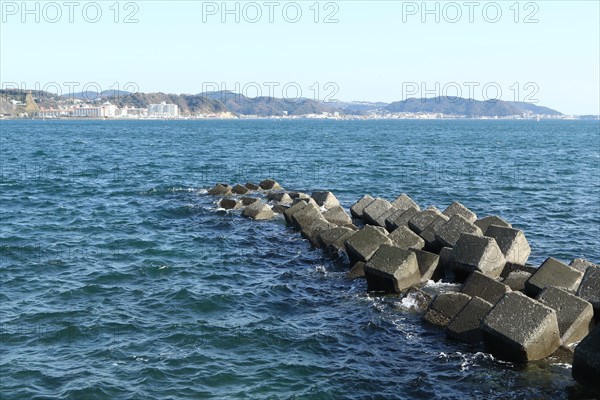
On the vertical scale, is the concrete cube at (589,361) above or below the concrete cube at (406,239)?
below

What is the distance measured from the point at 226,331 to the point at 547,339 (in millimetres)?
7010

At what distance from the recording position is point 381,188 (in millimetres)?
42906

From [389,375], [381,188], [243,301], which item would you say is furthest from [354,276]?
[381,188]

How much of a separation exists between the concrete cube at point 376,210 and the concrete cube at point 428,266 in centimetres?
622

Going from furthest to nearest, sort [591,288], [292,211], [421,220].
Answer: [292,211], [421,220], [591,288]

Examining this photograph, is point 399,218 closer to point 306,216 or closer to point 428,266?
point 306,216

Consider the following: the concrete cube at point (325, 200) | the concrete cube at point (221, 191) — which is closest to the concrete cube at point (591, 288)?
the concrete cube at point (325, 200)

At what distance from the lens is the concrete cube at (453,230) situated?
19219mm

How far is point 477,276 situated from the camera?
51.3ft

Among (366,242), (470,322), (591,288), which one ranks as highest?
(366,242)

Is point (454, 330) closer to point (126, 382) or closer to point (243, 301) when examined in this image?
point (243, 301)

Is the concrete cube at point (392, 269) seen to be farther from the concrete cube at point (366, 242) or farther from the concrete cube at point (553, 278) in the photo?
the concrete cube at point (553, 278)

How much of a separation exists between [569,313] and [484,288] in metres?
2.22

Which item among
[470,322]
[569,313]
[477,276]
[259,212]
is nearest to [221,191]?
[259,212]
